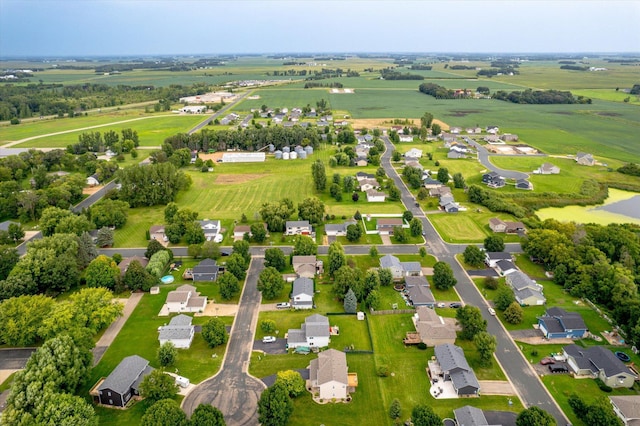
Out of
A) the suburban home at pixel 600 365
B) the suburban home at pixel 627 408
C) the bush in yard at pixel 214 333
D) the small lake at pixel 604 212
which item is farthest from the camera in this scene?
the small lake at pixel 604 212

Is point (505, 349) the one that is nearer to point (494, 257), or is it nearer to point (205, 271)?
point (494, 257)

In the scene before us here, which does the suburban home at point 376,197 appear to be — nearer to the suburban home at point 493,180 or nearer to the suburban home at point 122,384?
the suburban home at point 493,180

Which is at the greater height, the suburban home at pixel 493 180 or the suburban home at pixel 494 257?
the suburban home at pixel 493 180

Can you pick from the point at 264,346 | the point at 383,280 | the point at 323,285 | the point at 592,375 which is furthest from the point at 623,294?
the point at 264,346

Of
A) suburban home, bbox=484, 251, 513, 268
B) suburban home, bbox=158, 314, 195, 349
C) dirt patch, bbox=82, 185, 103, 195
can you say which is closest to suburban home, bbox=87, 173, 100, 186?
dirt patch, bbox=82, 185, 103, 195

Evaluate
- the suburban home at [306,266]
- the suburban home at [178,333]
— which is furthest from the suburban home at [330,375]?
the suburban home at [306,266]
